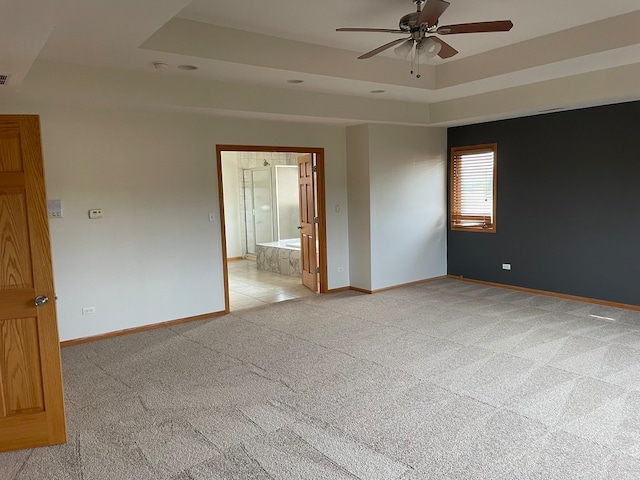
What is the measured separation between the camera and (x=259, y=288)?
285 inches

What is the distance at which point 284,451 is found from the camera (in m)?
2.68

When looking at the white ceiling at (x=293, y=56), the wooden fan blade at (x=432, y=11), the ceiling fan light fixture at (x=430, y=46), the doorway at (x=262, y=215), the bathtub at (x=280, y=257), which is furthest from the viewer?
the doorway at (x=262, y=215)

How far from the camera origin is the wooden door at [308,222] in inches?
264

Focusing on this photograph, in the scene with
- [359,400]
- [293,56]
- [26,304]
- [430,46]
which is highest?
[293,56]

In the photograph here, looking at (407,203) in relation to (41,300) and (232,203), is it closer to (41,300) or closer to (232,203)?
(232,203)

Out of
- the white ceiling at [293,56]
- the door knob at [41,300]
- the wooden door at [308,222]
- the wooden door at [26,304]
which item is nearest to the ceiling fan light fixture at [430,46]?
the white ceiling at [293,56]

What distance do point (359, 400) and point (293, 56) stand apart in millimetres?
3108

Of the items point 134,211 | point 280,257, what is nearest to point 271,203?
point 280,257

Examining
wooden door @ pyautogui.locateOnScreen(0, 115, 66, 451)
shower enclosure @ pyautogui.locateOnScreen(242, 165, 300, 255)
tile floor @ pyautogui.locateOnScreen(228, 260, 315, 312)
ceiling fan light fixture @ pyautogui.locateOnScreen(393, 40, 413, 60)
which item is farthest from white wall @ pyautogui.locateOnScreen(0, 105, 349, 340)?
shower enclosure @ pyautogui.locateOnScreen(242, 165, 300, 255)

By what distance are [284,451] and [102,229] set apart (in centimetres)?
322

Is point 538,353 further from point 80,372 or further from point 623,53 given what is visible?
point 80,372

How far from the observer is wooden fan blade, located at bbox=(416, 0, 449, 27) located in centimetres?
293

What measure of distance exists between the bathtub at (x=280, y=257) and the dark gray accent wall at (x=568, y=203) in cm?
305

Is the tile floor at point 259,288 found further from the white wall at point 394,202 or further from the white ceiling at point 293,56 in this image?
the white ceiling at point 293,56
